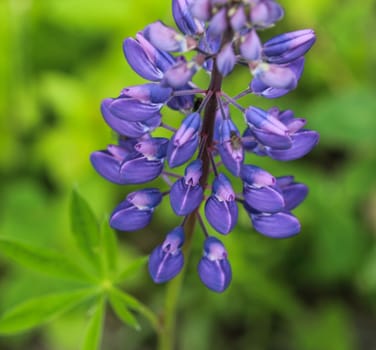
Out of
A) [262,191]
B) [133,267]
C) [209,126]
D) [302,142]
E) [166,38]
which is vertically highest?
[166,38]

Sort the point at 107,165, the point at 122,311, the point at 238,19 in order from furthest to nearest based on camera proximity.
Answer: the point at 122,311
the point at 107,165
the point at 238,19

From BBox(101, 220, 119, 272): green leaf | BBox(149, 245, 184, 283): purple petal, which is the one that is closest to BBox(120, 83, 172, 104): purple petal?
BBox(149, 245, 184, 283): purple petal

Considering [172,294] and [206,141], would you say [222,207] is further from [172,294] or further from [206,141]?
[172,294]

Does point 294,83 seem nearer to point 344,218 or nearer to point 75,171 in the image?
point 344,218

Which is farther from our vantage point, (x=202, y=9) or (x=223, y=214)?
(x=223, y=214)

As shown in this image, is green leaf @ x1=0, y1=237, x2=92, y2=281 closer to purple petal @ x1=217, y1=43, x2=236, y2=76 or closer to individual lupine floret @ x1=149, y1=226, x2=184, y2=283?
individual lupine floret @ x1=149, y1=226, x2=184, y2=283

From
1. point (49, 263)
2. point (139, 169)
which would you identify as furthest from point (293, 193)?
point (49, 263)
